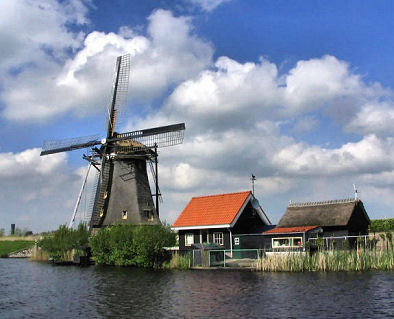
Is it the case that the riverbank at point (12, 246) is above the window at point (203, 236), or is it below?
below

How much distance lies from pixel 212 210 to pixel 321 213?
8106 millimetres

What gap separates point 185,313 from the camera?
14.8 metres

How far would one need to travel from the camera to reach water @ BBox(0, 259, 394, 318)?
1466 cm

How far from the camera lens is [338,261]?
23500 mm

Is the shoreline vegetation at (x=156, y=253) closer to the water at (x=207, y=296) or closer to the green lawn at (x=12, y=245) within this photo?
the water at (x=207, y=296)

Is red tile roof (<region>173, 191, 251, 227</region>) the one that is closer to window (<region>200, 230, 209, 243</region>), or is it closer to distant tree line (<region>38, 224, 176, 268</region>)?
window (<region>200, 230, 209, 243</region>)

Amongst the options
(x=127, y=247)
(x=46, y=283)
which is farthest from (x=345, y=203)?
(x=46, y=283)

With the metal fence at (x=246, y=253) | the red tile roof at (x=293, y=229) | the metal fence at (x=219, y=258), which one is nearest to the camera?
the metal fence at (x=246, y=253)

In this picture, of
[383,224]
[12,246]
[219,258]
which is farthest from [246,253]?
[12,246]

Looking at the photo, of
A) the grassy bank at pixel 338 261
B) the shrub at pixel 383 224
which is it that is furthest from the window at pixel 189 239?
the shrub at pixel 383 224

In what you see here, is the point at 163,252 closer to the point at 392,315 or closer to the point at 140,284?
the point at 140,284

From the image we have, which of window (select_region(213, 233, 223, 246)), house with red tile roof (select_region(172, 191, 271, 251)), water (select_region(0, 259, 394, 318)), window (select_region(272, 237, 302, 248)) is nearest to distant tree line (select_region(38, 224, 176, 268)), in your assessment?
house with red tile roof (select_region(172, 191, 271, 251))

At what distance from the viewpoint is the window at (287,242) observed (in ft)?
93.6

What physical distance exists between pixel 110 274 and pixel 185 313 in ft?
44.6
